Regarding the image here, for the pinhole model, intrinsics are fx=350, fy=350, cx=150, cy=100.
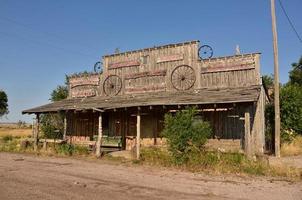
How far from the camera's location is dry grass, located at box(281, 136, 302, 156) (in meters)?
20.4

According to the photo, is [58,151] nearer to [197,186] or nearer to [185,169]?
[185,169]

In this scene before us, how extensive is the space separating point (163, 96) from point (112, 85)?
5371mm

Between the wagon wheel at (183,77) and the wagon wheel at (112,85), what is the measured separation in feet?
14.1

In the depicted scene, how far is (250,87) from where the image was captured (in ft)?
59.3

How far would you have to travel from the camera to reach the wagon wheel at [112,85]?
23922 millimetres

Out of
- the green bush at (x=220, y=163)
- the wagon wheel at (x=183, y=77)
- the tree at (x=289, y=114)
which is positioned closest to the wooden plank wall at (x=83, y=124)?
the wagon wheel at (x=183, y=77)

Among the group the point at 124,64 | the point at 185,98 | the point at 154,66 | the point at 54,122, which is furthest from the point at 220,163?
the point at 54,122

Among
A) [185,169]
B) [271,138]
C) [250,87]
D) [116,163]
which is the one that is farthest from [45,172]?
[271,138]

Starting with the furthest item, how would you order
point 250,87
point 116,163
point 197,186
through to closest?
point 250,87 < point 116,163 < point 197,186

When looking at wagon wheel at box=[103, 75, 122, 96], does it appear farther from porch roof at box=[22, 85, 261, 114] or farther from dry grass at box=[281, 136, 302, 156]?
dry grass at box=[281, 136, 302, 156]

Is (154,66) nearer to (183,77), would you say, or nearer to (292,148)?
(183,77)

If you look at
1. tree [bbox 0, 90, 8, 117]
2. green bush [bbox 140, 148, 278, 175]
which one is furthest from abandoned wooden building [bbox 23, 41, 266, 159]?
tree [bbox 0, 90, 8, 117]

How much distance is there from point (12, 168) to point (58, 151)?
22.0 ft

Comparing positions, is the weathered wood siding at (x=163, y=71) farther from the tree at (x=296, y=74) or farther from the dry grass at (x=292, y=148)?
the tree at (x=296, y=74)
